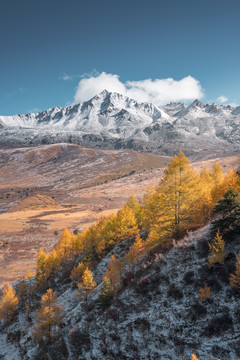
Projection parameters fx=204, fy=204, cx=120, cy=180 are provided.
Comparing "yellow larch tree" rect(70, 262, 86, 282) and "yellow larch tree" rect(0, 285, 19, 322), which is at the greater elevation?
"yellow larch tree" rect(70, 262, 86, 282)

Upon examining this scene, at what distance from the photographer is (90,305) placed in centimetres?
2198

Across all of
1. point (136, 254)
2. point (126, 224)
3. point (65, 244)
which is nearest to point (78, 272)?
point (126, 224)

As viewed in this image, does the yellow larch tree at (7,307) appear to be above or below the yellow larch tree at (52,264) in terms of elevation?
below

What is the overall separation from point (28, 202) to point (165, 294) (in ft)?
490

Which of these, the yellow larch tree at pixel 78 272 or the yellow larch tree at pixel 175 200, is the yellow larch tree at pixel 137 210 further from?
the yellow larch tree at pixel 175 200

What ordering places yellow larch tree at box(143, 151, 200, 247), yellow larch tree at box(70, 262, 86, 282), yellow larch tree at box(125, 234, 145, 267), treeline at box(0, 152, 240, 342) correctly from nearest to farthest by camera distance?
treeline at box(0, 152, 240, 342), yellow larch tree at box(143, 151, 200, 247), yellow larch tree at box(125, 234, 145, 267), yellow larch tree at box(70, 262, 86, 282)

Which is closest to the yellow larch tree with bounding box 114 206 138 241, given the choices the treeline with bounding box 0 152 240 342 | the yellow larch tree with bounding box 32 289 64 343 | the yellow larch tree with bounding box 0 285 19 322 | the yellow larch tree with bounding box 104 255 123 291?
the treeline with bounding box 0 152 240 342

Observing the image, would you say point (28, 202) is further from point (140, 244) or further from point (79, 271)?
point (140, 244)

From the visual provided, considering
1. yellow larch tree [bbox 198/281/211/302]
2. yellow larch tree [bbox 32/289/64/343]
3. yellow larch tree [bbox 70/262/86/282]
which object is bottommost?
yellow larch tree [bbox 32/289/64/343]

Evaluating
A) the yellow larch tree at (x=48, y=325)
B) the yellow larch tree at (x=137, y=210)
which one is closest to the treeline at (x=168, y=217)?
the yellow larch tree at (x=48, y=325)

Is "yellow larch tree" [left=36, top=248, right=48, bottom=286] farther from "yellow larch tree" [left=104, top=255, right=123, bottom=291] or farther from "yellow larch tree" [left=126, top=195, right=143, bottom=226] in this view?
"yellow larch tree" [left=126, top=195, right=143, bottom=226]

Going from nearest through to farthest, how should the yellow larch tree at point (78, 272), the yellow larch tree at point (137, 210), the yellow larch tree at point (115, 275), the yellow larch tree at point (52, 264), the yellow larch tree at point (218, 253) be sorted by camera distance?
the yellow larch tree at point (218, 253) < the yellow larch tree at point (115, 275) < the yellow larch tree at point (78, 272) < the yellow larch tree at point (137, 210) < the yellow larch tree at point (52, 264)

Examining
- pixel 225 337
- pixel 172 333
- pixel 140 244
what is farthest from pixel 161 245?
pixel 225 337

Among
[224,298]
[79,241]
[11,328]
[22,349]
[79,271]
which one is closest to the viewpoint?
[224,298]
